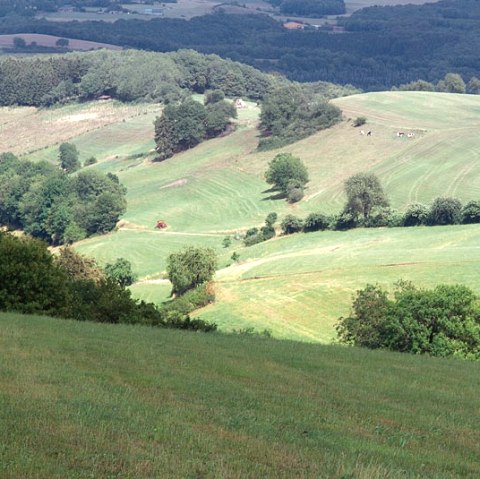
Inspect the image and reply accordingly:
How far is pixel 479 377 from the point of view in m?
31.0

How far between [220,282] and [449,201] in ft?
111

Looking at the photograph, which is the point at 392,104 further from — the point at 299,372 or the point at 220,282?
the point at 299,372

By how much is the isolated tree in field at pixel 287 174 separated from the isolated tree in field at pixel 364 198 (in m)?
18.1

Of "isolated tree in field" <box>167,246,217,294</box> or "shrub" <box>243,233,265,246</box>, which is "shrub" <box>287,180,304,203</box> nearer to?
"shrub" <box>243,233,265,246</box>

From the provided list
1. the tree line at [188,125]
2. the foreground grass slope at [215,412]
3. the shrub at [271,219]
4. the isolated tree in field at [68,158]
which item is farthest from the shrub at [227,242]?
the foreground grass slope at [215,412]

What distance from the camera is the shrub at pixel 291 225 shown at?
358 ft

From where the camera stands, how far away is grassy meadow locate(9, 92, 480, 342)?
7188 cm

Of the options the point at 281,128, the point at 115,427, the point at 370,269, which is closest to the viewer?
the point at 115,427

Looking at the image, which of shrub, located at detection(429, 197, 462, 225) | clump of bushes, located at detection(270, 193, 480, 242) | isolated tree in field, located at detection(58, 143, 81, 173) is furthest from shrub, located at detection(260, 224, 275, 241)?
isolated tree in field, located at detection(58, 143, 81, 173)

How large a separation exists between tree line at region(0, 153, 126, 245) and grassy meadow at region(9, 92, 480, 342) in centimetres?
392

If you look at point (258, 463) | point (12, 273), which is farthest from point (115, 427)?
point (12, 273)

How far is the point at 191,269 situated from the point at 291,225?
31.5m

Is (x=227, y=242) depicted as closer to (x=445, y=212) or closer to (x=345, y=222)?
(x=345, y=222)

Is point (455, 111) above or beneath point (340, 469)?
beneath
